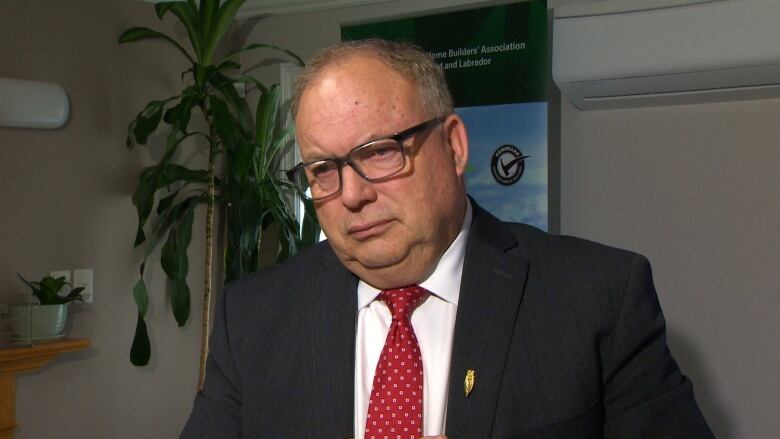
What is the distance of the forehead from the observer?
1.09 m

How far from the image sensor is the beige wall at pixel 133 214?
9.19ft

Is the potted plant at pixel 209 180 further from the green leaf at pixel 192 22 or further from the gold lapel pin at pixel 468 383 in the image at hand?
the gold lapel pin at pixel 468 383

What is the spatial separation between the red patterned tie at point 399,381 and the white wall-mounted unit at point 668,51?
1770 mm

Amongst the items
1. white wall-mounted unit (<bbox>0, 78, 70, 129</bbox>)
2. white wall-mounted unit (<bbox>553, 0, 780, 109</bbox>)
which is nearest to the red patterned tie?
white wall-mounted unit (<bbox>553, 0, 780, 109</bbox>)

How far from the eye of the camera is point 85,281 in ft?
10.8

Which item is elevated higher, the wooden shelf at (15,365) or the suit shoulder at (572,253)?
the suit shoulder at (572,253)

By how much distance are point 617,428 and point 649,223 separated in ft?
6.32

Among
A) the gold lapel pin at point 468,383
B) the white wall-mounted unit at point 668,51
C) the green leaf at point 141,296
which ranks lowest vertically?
the green leaf at point 141,296

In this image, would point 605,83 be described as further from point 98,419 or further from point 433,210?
point 98,419

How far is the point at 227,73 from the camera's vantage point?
3885 mm

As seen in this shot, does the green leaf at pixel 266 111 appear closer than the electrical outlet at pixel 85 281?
No

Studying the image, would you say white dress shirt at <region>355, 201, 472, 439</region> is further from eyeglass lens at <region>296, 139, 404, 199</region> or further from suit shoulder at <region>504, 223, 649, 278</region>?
eyeglass lens at <region>296, 139, 404, 199</region>

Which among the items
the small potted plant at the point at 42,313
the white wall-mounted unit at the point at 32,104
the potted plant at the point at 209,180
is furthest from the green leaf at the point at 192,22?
the small potted plant at the point at 42,313

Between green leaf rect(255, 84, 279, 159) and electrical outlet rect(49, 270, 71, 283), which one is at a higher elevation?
green leaf rect(255, 84, 279, 159)
